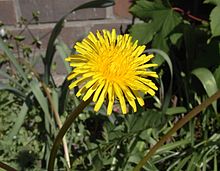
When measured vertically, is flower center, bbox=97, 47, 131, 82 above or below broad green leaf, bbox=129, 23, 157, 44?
above

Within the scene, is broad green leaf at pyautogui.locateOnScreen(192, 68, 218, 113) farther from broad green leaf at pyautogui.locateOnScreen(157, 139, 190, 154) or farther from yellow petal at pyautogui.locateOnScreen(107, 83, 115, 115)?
yellow petal at pyautogui.locateOnScreen(107, 83, 115, 115)

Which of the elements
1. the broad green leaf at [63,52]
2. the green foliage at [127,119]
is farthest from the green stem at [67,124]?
the broad green leaf at [63,52]

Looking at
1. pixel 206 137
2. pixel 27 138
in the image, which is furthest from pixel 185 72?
pixel 27 138

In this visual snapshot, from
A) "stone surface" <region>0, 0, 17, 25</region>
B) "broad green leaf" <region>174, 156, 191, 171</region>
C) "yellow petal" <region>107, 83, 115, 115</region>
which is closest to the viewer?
"yellow petal" <region>107, 83, 115, 115</region>

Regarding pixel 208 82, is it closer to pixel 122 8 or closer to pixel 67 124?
pixel 122 8

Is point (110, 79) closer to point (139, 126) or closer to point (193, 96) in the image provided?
point (139, 126)

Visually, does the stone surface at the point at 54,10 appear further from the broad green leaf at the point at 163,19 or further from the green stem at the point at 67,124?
the green stem at the point at 67,124

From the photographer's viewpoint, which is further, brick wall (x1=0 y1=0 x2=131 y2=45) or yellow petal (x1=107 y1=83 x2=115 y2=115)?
brick wall (x1=0 y1=0 x2=131 y2=45)

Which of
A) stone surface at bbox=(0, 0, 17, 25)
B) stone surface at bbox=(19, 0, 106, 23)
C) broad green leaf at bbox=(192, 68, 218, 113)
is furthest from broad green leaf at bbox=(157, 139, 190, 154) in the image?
stone surface at bbox=(0, 0, 17, 25)
